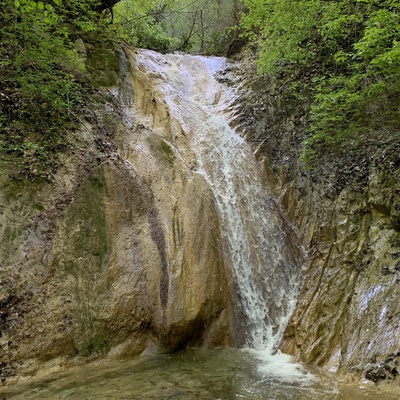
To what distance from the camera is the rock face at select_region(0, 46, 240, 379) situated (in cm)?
498

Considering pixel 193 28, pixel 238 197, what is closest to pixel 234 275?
pixel 238 197

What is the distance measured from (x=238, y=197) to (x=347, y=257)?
2.76m

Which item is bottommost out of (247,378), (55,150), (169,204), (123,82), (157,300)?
(247,378)

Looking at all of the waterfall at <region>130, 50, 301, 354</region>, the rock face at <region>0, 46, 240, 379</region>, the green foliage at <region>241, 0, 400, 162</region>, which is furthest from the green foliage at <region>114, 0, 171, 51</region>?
the rock face at <region>0, 46, 240, 379</region>

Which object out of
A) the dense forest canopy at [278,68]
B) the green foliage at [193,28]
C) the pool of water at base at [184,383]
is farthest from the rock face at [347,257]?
the green foliage at [193,28]

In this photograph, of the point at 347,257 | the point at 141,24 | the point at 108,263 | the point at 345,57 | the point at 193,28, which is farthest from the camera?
the point at 193,28

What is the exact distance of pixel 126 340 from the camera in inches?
216

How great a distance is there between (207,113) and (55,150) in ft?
17.8

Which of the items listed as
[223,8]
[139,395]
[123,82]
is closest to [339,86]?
[123,82]

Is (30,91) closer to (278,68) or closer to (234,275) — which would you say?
(234,275)

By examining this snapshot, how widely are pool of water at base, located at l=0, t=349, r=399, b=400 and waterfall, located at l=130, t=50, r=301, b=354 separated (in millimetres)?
1117

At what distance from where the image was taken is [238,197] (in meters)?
7.86

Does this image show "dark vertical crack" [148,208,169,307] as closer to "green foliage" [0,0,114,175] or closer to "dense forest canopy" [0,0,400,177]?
"green foliage" [0,0,114,175]

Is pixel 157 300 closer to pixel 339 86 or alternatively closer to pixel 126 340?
pixel 126 340
